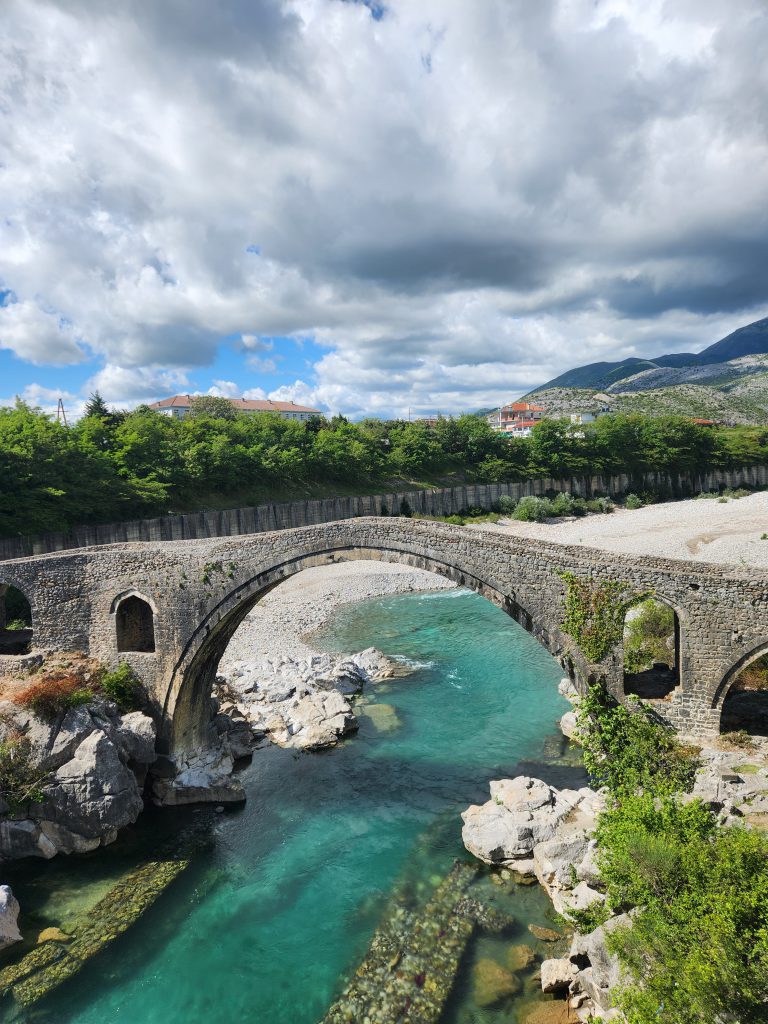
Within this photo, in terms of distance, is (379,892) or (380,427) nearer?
(379,892)

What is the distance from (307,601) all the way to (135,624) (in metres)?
17.5

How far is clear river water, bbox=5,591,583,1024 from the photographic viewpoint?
10.1 m

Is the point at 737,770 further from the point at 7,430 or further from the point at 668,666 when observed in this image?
the point at 7,430

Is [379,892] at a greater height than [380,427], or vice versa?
[380,427]

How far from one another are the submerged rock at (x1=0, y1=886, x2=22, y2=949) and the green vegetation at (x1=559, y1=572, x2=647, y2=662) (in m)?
12.0

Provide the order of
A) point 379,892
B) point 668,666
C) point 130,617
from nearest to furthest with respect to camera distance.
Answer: point 379,892, point 668,666, point 130,617

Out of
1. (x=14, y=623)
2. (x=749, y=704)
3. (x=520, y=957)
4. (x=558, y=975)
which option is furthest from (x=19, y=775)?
(x=749, y=704)

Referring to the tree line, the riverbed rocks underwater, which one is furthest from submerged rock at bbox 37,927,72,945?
the tree line

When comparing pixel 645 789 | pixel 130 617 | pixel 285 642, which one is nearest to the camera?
pixel 645 789

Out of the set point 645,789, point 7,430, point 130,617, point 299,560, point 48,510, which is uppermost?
point 7,430

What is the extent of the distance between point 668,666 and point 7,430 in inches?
1258

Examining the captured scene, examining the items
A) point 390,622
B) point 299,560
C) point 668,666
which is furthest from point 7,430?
point 668,666

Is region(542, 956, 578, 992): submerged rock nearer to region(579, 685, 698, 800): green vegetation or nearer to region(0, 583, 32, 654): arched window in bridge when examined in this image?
region(579, 685, 698, 800): green vegetation

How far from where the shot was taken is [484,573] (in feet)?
45.5
